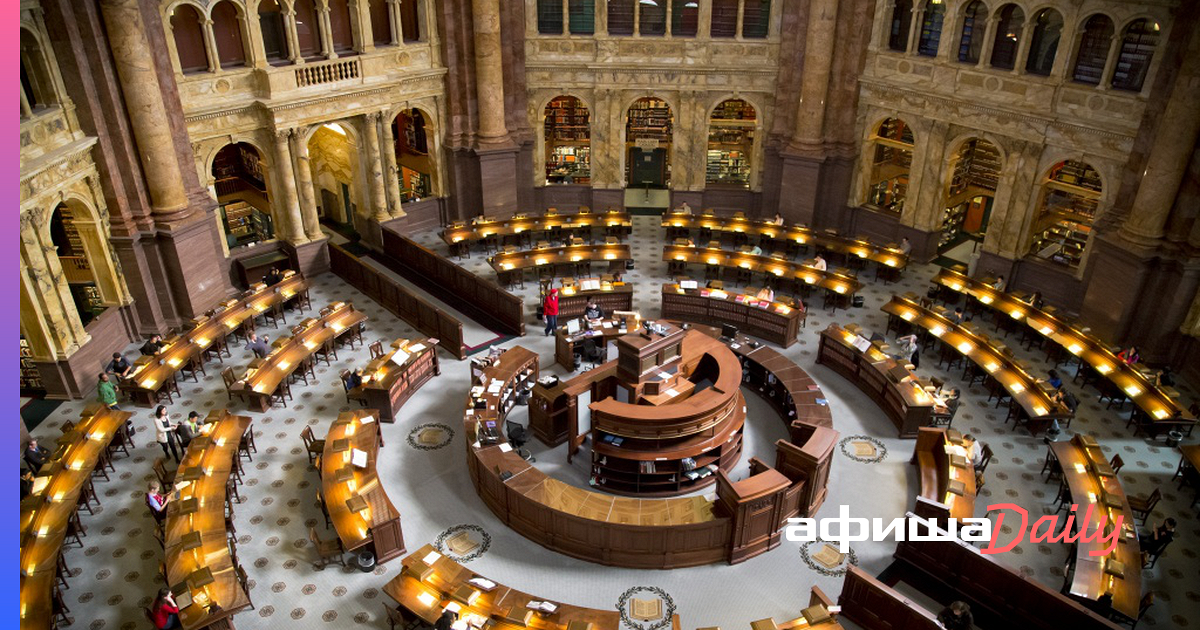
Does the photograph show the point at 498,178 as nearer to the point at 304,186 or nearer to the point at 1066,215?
the point at 304,186

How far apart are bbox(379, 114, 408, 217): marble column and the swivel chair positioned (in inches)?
531

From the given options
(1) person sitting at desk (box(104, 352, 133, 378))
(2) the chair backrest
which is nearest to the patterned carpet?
(2) the chair backrest

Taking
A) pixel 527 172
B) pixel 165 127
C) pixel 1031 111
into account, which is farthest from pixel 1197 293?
pixel 165 127

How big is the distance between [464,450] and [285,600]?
17.3 ft

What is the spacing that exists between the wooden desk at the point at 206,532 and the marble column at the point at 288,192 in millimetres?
10121

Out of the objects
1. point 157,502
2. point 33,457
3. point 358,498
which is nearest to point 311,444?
point 358,498

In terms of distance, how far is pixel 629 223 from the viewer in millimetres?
29766

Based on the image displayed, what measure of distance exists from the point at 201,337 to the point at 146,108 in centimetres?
629

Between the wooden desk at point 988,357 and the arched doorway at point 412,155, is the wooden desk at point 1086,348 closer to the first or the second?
the wooden desk at point 988,357

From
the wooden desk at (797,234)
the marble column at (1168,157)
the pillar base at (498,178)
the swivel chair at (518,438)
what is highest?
the marble column at (1168,157)

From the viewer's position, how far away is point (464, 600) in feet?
44.8

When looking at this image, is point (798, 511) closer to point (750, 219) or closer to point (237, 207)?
point (750, 219)

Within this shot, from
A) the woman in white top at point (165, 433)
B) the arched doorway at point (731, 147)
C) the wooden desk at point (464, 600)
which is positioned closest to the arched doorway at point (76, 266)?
the woman in white top at point (165, 433)

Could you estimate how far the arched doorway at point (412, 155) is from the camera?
106ft
